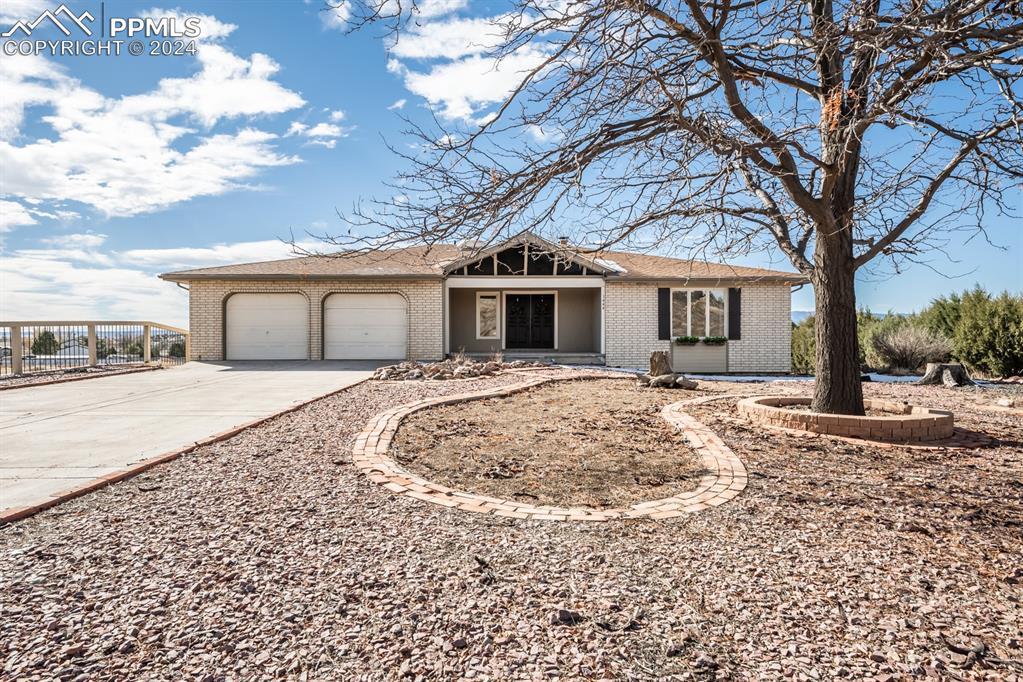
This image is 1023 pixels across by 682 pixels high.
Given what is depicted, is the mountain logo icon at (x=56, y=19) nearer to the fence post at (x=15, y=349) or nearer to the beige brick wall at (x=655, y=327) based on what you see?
the fence post at (x=15, y=349)

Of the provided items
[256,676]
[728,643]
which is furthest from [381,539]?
[728,643]

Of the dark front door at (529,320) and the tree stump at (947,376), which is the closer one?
the tree stump at (947,376)

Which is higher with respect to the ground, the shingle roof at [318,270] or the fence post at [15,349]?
the shingle roof at [318,270]

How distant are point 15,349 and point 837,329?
16036 millimetres

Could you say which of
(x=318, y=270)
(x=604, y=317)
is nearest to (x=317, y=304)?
(x=318, y=270)

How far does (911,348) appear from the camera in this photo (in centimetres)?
1288

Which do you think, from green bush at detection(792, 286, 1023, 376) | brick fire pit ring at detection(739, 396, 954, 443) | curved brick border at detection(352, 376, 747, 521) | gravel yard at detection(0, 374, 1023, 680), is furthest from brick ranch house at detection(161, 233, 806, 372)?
gravel yard at detection(0, 374, 1023, 680)

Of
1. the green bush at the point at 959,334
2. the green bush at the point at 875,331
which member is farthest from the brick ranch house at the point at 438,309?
the green bush at the point at 959,334

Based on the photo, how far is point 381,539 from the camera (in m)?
2.66

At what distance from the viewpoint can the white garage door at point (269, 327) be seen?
15344 millimetres

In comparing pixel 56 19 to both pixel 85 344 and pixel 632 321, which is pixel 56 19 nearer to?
pixel 85 344

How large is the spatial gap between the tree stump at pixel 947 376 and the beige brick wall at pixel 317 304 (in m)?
11.2

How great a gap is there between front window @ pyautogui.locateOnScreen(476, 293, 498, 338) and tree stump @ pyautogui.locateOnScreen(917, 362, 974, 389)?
10.8 metres

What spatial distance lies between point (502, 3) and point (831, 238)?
414 centimetres
